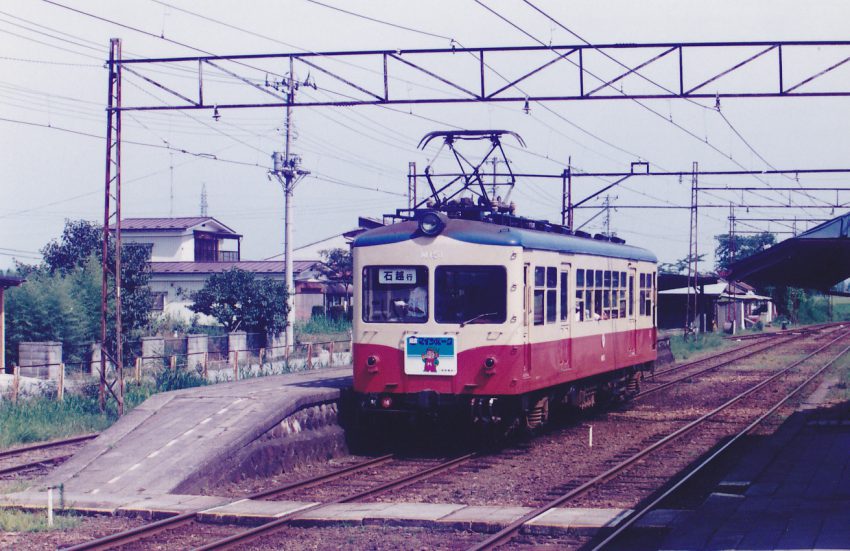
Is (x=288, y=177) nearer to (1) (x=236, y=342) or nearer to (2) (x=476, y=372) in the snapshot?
(1) (x=236, y=342)

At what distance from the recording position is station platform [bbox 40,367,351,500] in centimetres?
1073

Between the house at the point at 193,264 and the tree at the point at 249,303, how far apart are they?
620 inches

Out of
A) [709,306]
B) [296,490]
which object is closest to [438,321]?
[296,490]

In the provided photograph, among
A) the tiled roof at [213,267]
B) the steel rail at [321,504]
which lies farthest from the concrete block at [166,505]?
the tiled roof at [213,267]

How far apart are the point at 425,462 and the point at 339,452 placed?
1278 mm

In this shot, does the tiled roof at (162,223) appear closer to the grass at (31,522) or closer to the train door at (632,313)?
the train door at (632,313)

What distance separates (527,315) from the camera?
13359 mm

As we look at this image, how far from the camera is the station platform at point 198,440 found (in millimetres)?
10734

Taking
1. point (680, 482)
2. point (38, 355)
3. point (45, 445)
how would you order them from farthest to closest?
point (38, 355), point (45, 445), point (680, 482)

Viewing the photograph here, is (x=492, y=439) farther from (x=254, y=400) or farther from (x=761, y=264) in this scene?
(x=761, y=264)

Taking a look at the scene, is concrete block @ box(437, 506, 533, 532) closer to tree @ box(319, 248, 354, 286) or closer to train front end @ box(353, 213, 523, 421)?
train front end @ box(353, 213, 523, 421)

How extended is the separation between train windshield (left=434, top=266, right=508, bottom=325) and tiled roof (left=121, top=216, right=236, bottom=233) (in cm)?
4267

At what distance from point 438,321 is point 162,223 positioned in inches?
1744

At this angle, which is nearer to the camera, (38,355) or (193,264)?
(38,355)
